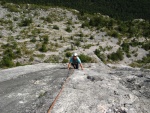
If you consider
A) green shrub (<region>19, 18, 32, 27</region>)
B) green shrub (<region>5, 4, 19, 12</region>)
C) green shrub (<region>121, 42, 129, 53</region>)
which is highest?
green shrub (<region>5, 4, 19, 12</region>)

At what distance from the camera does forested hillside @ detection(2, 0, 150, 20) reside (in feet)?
266

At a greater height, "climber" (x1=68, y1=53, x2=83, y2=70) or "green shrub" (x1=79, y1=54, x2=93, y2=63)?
"climber" (x1=68, y1=53, x2=83, y2=70)

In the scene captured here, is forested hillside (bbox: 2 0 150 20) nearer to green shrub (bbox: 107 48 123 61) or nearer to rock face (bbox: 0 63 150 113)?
green shrub (bbox: 107 48 123 61)

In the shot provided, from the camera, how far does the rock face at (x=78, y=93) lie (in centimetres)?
1212

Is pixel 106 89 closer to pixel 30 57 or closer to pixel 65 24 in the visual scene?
pixel 30 57

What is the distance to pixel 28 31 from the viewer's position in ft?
124

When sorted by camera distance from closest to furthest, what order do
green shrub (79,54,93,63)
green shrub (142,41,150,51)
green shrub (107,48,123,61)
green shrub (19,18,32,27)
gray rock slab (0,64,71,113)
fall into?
gray rock slab (0,64,71,113), green shrub (79,54,93,63), green shrub (107,48,123,61), green shrub (142,41,150,51), green shrub (19,18,32,27)

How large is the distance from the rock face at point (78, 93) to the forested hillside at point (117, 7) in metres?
63.3

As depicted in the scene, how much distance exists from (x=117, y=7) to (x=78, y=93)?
7926 cm

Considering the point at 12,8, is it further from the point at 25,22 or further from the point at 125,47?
the point at 125,47

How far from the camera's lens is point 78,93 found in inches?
527

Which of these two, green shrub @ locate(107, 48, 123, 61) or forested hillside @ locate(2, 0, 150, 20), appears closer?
green shrub @ locate(107, 48, 123, 61)

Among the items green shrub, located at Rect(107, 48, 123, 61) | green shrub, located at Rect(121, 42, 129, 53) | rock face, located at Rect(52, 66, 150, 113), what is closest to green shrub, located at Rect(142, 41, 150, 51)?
green shrub, located at Rect(121, 42, 129, 53)

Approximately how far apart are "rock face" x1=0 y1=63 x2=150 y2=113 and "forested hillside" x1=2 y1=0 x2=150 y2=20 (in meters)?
63.3
